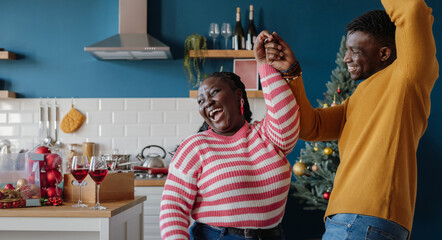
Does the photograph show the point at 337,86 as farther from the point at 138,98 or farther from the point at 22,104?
the point at 22,104

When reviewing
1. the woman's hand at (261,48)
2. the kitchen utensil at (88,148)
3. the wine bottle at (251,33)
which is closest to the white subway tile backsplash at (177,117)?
the kitchen utensil at (88,148)

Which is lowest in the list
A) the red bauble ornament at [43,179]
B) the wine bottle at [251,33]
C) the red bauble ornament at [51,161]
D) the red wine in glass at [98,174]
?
the red bauble ornament at [43,179]

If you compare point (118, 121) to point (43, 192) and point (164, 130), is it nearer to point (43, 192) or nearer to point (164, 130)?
point (164, 130)

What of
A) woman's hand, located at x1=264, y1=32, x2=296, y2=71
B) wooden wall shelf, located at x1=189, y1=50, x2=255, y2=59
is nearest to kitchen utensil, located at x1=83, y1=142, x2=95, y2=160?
wooden wall shelf, located at x1=189, y1=50, x2=255, y2=59

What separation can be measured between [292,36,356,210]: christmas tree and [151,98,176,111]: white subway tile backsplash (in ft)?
4.40

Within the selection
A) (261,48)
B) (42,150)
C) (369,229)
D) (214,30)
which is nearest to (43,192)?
(42,150)

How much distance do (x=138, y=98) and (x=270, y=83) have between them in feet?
10.4

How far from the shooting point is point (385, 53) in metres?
1.34

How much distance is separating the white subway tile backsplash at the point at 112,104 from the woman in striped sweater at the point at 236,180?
3.12 meters

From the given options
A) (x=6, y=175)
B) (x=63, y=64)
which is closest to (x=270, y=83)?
(x=6, y=175)

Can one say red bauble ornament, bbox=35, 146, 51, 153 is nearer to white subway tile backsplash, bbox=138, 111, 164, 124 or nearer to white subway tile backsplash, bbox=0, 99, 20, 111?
white subway tile backsplash, bbox=138, 111, 164, 124

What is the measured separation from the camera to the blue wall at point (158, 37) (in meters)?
4.31

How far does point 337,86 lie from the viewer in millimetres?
3717

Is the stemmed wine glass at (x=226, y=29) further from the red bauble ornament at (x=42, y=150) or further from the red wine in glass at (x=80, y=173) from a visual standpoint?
the red wine in glass at (x=80, y=173)
